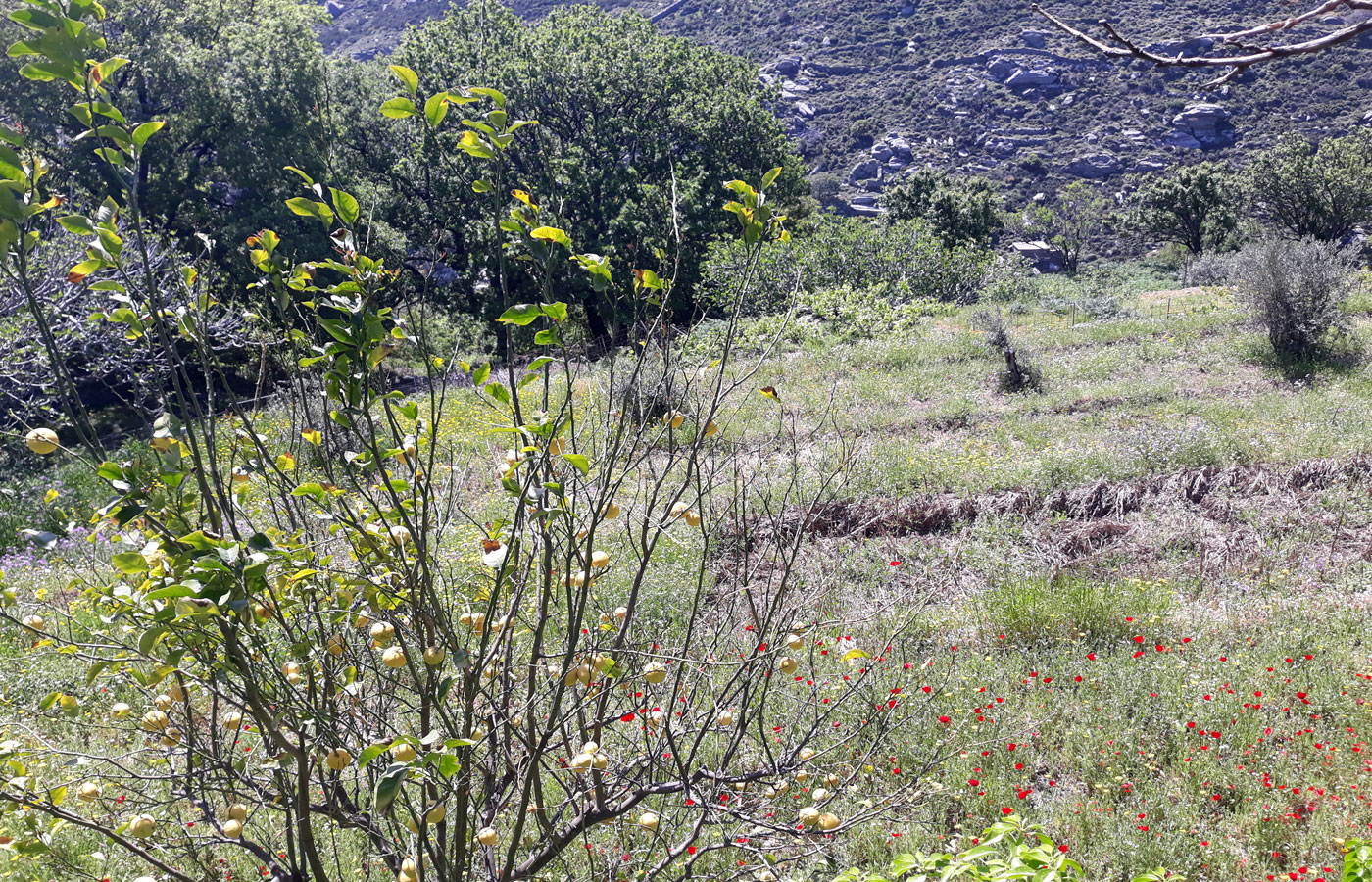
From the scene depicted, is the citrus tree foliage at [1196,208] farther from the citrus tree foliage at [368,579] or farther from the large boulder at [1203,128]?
the citrus tree foliage at [368,579]

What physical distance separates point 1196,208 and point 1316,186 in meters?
3.75

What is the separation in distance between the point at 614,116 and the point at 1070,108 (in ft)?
133

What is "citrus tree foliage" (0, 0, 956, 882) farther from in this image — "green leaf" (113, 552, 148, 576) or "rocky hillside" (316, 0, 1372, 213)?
"rocky hillside" (316, 0, 1372, 213)

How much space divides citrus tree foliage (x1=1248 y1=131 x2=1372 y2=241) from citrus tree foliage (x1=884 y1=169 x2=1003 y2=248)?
8.98 m

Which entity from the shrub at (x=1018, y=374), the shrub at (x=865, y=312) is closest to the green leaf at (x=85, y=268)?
the shrub at (x=1018, y=374)

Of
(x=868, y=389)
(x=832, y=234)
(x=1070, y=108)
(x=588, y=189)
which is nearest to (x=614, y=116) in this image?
(x=588, y=189)

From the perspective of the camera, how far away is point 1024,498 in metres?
5.77

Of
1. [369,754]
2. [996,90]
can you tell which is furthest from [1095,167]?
[369,754]

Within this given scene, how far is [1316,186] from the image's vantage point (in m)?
26.6

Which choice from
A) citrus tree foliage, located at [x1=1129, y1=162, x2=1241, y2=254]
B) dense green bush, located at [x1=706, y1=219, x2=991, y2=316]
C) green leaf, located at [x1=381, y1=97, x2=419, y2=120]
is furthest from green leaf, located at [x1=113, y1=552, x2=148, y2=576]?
citrus tree foliage, located at [x1=1129, y1=162, x2=1241, y2=254]

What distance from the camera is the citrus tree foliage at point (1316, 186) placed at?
26.0 meters

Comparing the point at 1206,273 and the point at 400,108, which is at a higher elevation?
the point at 400,108

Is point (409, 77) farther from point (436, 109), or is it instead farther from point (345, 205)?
point (345, 205)

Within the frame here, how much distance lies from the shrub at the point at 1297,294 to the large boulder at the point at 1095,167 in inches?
1520
